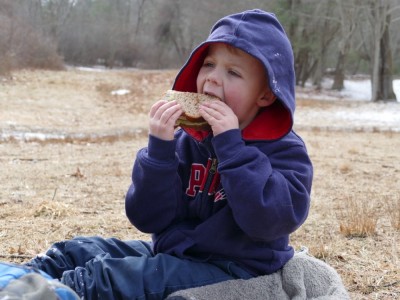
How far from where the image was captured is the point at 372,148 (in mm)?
11062

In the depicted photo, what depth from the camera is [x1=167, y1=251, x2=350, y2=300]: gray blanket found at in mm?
2264

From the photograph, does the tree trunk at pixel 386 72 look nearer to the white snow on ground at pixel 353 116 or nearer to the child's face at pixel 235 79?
the white snow on ground at pixel 353 116

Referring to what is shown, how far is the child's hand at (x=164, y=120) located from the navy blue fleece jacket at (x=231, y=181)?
3 centimetres

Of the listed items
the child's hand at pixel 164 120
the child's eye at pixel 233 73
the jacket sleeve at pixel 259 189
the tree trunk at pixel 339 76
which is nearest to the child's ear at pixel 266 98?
the child's eye at pixel 233 73

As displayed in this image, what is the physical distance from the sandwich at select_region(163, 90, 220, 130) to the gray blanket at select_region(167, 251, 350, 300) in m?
0.65

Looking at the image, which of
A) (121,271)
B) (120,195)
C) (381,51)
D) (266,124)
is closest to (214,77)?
(266,124)

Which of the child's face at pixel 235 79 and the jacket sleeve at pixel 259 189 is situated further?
the child's face at pixel 235 79

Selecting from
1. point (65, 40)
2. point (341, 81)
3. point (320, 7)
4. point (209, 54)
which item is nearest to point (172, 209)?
point (209, 54)

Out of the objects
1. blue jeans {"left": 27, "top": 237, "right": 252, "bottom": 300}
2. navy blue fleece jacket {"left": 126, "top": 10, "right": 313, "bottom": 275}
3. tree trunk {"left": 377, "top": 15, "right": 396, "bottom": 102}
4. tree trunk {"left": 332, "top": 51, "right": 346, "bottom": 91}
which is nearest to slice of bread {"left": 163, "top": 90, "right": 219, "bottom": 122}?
navy blue fleece jacket {"left": 126, "top": 10, "right": 313, "bottom": 275}

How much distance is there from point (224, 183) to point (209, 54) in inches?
25.6

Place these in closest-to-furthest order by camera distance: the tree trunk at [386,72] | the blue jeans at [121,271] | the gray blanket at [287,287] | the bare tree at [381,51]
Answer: the blue jeans at [121,271] → the gray blanket at [287,287] → the bare tree at [381,51] → the tree trunk at [386,72]

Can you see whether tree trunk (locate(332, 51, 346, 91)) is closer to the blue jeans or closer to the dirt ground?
the dirt ground

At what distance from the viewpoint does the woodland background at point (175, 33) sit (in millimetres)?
30328

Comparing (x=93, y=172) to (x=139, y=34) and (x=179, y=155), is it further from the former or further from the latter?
(x=139, y=34)
